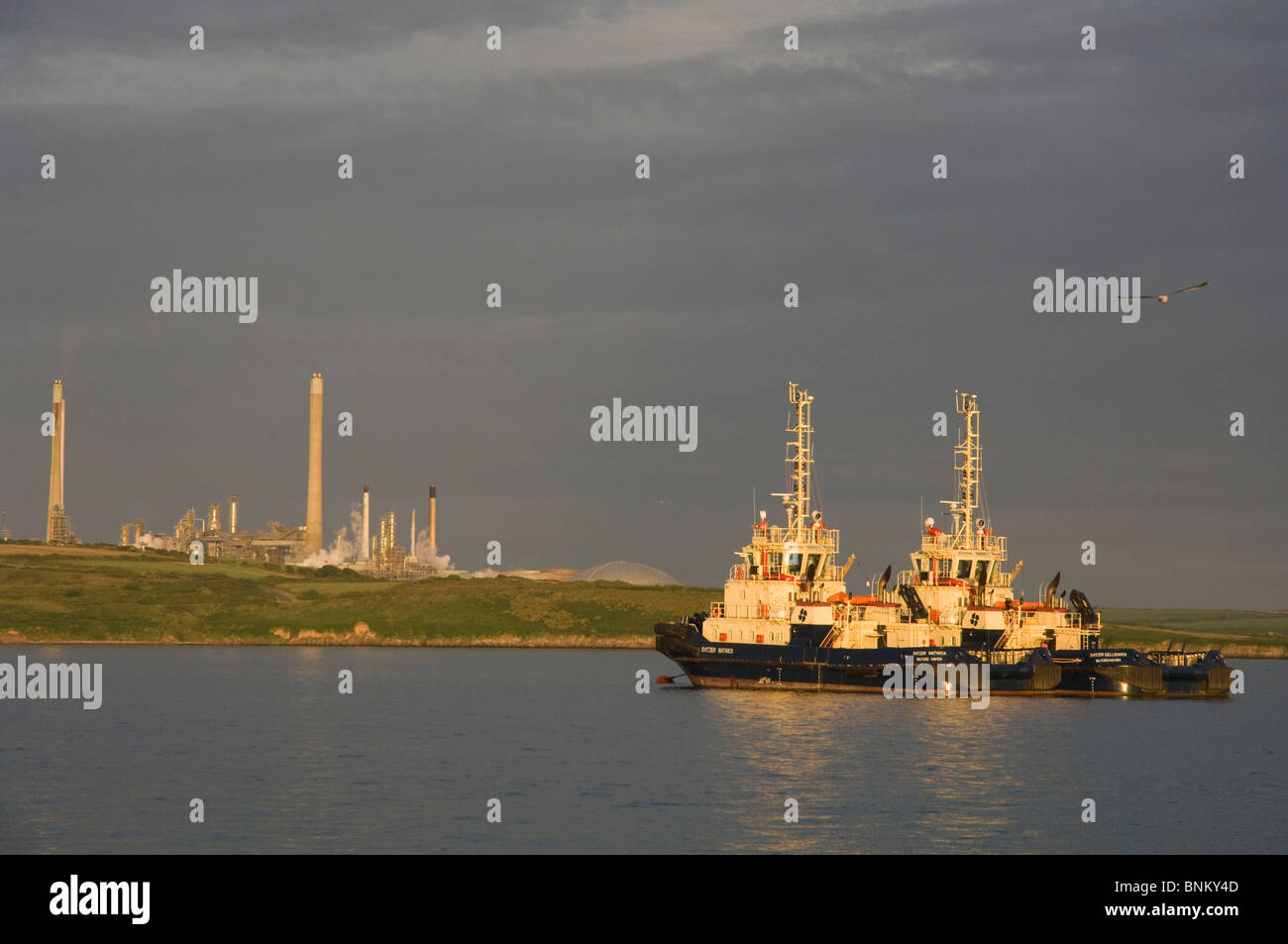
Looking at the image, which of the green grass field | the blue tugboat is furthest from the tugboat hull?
the green grass field

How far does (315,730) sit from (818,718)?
28791 millimetres

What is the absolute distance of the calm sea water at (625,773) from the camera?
50.3 meters

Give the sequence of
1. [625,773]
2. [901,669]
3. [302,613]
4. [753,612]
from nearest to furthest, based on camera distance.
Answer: [625,773], [901,669], [753,612], [302,613]

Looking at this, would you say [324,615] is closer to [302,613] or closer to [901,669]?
[302,613]

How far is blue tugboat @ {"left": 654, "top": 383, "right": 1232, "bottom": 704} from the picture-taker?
103812 mm

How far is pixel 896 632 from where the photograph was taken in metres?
105

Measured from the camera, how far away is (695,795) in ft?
195

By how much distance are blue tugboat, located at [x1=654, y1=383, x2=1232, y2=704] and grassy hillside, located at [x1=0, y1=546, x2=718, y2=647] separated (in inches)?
3247

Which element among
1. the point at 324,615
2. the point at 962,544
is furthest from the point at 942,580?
the point at 324,615

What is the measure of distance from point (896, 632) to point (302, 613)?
102 m
